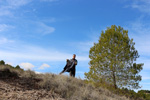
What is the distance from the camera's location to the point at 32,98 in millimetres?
6180

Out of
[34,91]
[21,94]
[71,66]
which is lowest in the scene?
[21,94]

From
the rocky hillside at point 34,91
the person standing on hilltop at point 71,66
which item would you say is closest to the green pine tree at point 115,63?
the person standing on hilltop at point 71,66

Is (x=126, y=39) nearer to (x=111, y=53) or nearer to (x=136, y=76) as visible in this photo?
(x=111, y=53)

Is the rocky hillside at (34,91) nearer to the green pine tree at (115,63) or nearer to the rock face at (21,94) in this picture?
the rock face at (21,94)

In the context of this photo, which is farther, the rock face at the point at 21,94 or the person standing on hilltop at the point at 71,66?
the person standing on hilltop at the point at 71,66

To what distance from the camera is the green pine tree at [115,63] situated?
13.2 meters

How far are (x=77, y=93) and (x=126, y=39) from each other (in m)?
8.45

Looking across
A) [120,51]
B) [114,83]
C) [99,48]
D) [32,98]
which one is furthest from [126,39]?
[32,98]

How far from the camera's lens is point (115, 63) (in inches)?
521

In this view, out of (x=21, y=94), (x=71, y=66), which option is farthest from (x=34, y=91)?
(x=71, y=66)

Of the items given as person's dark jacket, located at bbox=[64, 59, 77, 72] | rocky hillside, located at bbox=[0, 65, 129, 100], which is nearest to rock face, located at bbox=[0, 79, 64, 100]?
rocky hillside, located at bbox=[0, 65, 129, 100]

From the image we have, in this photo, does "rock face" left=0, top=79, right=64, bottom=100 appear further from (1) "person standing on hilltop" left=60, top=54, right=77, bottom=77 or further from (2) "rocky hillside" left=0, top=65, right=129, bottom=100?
(1) "person standing on hilltop" left=60, top=54, right=77, bottom=77

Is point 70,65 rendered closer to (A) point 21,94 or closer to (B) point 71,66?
(B) point 71,66

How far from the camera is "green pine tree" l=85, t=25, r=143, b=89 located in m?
13.2
